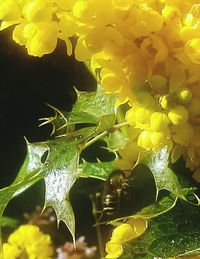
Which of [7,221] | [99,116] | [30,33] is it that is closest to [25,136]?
[7,221]

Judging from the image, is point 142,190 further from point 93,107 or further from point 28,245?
point 28,245

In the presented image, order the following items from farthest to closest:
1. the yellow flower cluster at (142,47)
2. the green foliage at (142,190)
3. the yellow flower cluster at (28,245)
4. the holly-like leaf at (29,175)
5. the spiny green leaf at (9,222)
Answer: the spiny green leaf at (9,222), the yellow flower cluster at (28,245), the holly-like leaf at (29,175), the green foliage at (142,190), the yellow flower cluster at (142,47)

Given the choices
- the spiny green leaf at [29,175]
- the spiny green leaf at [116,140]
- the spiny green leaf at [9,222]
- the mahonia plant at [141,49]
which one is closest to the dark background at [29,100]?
the spiny green leaf at [9,222]

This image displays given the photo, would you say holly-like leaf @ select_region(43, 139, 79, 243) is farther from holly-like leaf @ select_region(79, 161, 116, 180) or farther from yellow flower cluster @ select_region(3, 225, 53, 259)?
yellow flower cluster @ select_region(3, 225, 53, 259)

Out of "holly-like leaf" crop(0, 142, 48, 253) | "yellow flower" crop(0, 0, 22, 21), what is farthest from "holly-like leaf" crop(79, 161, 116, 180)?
"yellow flower" crop(0, 0, 22, 21)

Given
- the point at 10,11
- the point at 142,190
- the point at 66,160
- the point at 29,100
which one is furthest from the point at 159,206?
the point at 29,100

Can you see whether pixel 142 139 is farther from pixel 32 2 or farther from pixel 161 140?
pixel 32 2

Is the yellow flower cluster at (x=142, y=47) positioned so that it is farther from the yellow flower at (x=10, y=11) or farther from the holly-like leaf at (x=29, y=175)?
the holly-like leaf at (x=29, y=175)
